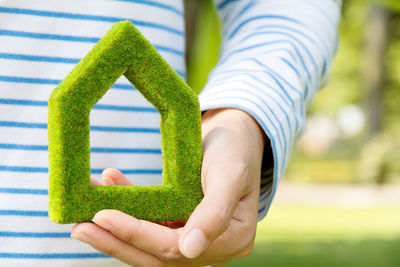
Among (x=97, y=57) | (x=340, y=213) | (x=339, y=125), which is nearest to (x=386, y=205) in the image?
(x=340, y=213)

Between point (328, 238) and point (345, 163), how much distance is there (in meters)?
9.63

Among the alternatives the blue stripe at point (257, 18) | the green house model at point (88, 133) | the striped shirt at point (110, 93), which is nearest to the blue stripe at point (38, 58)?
the striped shirt at point (110, 93)

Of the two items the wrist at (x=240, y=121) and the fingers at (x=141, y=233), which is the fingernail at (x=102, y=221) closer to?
the fingers at (x=141, y=233)

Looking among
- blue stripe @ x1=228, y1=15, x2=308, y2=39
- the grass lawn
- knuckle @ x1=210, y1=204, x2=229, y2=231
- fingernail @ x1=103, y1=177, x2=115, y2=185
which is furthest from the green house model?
the grass lawn

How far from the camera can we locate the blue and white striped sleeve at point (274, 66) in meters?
1.14

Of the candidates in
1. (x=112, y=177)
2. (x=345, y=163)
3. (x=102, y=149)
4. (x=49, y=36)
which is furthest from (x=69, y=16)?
(x=345, y=163)

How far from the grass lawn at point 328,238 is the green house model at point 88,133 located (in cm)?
456

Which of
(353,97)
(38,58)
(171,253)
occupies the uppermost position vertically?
(353,97)

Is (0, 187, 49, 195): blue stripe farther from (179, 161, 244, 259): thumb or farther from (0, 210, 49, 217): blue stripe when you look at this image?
(179, 161, 244, 259): thumb

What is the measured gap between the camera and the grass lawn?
5.39 metres

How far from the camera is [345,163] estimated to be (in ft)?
51.2

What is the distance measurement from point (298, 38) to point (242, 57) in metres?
0.16

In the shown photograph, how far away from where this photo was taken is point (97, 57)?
2.96 ft

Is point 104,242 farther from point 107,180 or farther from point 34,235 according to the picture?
point 34,235
